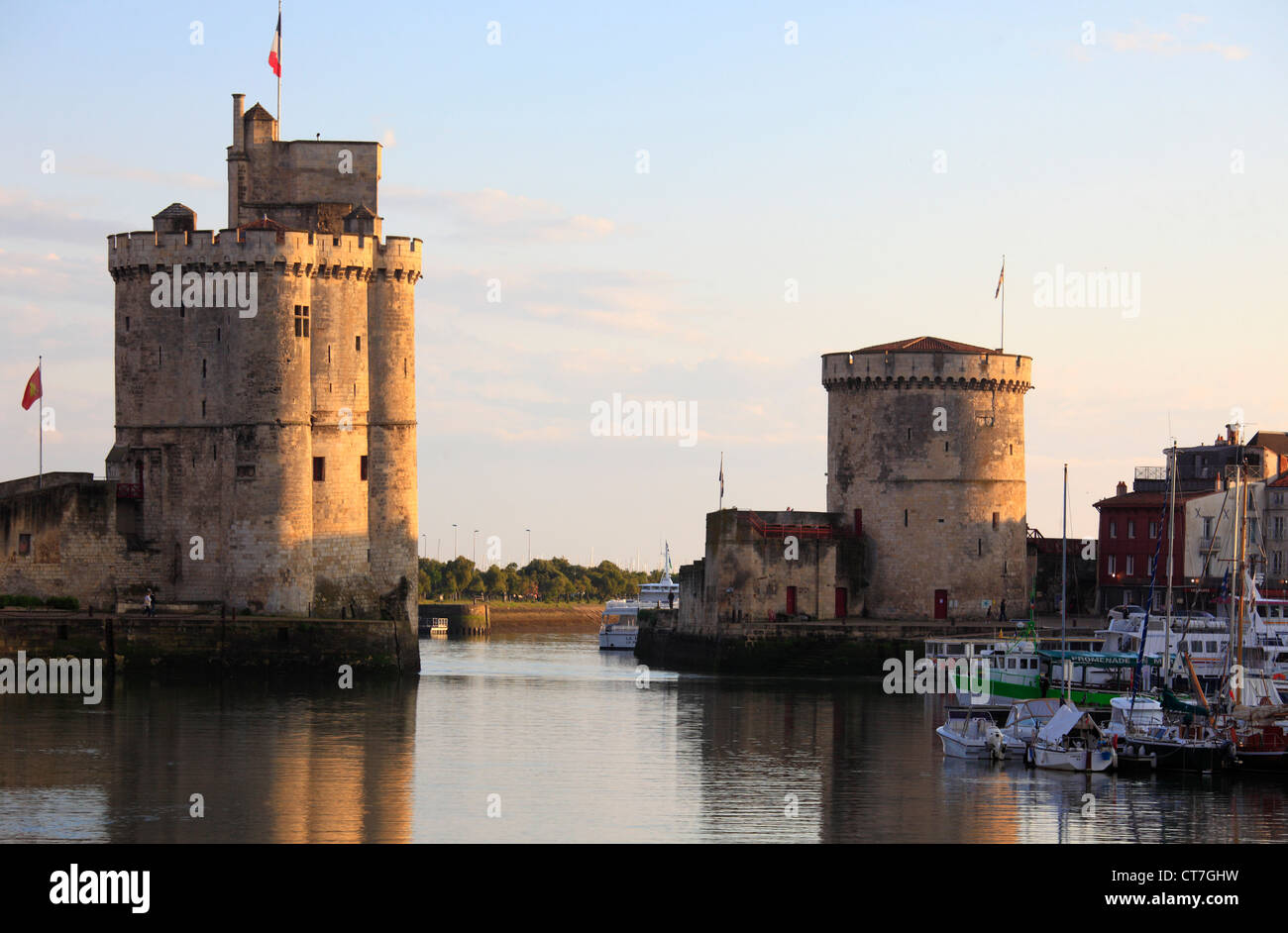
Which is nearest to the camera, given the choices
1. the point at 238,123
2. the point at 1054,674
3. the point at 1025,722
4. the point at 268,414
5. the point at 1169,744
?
the point at 1169,744

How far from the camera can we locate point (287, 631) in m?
67.5

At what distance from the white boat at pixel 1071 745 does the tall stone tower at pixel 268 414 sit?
27794 mm

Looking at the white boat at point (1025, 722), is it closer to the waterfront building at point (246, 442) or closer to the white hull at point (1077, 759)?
the white hull at point (1077, 759)

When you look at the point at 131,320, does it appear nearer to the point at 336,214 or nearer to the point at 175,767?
the point at 336,214

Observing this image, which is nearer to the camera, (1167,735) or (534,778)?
(534,778)

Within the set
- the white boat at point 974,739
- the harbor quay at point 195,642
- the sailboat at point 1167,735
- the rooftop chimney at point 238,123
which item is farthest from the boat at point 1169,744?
the rooftop chimney at point 238,123

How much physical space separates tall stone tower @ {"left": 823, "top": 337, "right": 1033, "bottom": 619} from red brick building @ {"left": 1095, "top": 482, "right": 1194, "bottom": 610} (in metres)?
9.05

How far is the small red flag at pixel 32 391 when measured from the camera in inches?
2805

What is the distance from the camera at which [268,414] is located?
227 feet

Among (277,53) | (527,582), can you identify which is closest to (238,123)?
(277,53)

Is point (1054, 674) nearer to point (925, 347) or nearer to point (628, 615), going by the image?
point (925, 347)

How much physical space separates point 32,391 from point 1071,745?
38.2 metres

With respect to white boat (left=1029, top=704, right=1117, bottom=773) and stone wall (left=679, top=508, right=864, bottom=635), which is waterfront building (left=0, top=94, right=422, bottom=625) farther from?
white boat (left=1029, top=704, right=1117, bottom=773)
